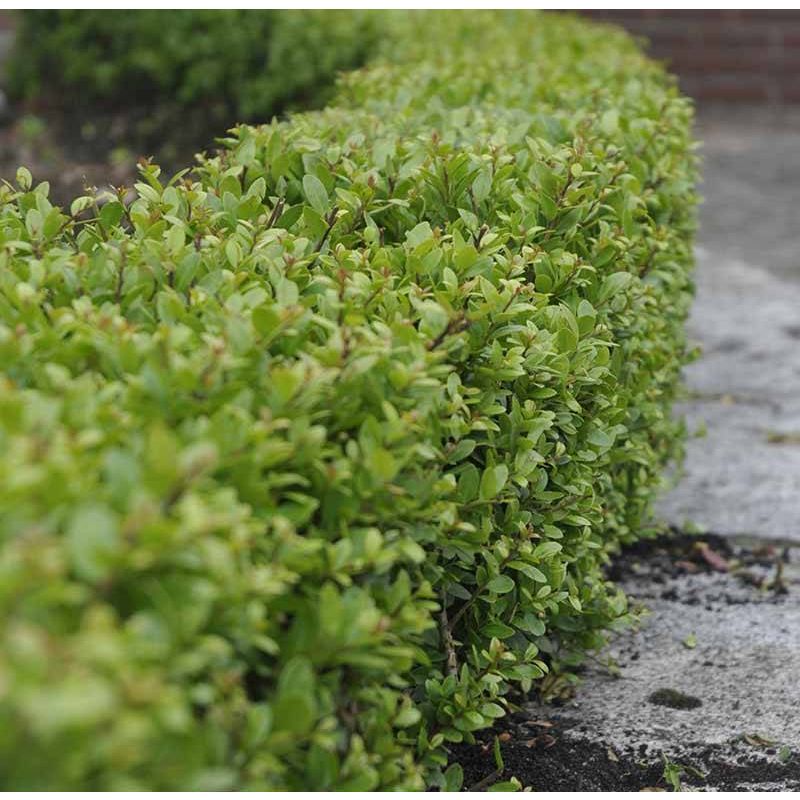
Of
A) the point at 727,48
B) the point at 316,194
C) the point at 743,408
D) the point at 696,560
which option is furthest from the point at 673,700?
the point at 727,48

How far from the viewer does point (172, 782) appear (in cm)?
160

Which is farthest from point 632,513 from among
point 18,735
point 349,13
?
point 349,13

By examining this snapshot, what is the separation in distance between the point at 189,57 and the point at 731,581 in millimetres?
5867

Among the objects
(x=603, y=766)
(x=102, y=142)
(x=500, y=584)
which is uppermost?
(x=102, y=142)

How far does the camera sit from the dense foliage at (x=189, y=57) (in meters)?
7.67

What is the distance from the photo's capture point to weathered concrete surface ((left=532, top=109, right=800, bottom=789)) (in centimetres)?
318

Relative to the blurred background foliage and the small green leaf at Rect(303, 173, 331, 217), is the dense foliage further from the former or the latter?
the small green leaf at Rect(303, 173, 331, 217)

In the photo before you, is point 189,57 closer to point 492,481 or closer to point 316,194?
point 316,194

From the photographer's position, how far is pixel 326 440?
217 cm

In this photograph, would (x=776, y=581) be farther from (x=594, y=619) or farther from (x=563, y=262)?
(x=563, y=262)

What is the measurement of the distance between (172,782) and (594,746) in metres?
1.72

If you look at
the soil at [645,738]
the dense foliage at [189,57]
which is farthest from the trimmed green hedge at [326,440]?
→ the dense foliage at [189,57]

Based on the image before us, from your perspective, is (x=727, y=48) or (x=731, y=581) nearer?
(x=731, y=581)

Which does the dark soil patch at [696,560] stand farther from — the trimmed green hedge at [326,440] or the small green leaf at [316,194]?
the small green leaf at [316,194]
